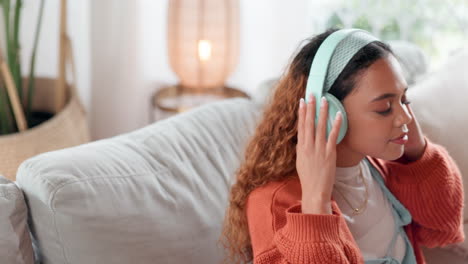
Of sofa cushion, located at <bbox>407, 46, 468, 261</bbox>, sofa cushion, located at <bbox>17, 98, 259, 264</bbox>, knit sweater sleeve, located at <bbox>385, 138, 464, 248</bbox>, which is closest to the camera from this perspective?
sofa cushion, located at <bbox>17, 98, 259, 264</bbox>

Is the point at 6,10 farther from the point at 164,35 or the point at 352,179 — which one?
the point at 352,179

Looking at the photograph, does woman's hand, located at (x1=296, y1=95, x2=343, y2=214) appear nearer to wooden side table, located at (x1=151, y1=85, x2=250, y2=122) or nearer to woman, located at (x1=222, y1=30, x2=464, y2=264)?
woman, located at (x1=222, y1=30, x2=464, y2=264)

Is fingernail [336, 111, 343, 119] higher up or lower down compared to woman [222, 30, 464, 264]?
higher up

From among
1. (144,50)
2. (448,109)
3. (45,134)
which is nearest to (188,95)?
(144,50)

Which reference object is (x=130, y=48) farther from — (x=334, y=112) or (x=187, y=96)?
(x=334, y=112)

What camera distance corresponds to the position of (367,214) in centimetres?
118

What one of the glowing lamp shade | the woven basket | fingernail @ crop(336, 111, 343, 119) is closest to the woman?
fingernail @ crop(336, 111, 343, 119)

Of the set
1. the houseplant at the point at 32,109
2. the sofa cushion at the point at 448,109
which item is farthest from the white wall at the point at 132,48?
the sofa cushion at the point at 448,109

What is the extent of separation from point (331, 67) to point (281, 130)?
0.52 ft

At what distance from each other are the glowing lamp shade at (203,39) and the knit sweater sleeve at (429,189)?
3.82 ft

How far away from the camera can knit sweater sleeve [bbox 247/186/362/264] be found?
991mm

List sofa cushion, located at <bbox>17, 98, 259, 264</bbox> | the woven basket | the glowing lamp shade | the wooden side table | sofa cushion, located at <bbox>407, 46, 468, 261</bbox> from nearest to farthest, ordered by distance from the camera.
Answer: sofa cushion, located at <bbox>17, 98, 259, 264</bbox>
sofa cushion, located at <bbox>407, 46, 468, 261</bbox>
the woven basket
the glowing lamp shade
the wooden side table

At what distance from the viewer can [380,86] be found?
1018mm

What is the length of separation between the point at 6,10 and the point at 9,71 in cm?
19
